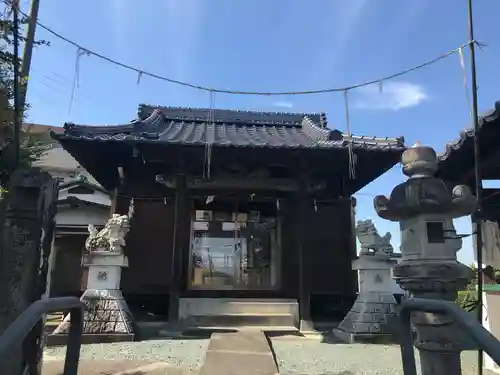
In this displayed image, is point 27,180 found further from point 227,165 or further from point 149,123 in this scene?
point 149,123

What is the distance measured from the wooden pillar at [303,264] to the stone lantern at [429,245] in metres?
4.29

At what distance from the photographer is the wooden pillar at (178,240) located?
24.3ft

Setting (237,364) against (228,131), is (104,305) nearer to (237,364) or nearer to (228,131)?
(237,364)

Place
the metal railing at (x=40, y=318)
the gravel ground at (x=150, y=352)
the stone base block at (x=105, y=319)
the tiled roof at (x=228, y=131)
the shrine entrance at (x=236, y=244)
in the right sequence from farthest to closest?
1. the shrine entrance at (x=236, y=244)
2. the tiled roof at (x=228, y=131)
3. the stone base block at (x=105, y=319)
4. the gravel ground at (x=150, y=352)
5. the metal railing at (x=40, y=318)

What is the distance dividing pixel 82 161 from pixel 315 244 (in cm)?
551

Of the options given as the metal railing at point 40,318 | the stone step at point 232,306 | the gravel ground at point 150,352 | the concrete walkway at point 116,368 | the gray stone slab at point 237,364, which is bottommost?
the gravel ground at point 150,352

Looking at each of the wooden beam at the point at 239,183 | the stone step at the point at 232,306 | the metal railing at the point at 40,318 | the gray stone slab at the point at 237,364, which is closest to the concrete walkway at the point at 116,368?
the gray stone slab at the point at 237,364

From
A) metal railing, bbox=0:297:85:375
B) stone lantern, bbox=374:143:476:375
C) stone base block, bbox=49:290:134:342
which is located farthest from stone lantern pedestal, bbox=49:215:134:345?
stone lantern, bbox=374:143:476:375

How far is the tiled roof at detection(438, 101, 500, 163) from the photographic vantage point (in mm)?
3665

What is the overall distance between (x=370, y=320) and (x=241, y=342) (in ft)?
7.98

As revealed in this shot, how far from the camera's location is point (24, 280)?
9.71ft

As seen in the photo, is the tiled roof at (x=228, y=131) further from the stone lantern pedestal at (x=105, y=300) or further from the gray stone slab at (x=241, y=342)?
the gray stone slab at (x=241, y=342)

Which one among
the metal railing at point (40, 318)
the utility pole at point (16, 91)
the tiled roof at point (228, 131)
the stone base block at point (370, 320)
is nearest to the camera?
the metal railing at point (40, 318)

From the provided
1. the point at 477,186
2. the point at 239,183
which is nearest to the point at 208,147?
the point at 239,183
